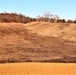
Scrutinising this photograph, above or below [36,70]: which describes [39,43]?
below

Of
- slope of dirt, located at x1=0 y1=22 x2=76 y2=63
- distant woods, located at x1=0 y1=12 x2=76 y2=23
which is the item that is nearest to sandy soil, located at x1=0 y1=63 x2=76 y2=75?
slope of dirt, located at x1=0 y1=22 x2=76 y2=63

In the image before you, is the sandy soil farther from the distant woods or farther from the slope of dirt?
the distant woods

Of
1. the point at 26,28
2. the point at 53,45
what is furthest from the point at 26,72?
the point at 26,28

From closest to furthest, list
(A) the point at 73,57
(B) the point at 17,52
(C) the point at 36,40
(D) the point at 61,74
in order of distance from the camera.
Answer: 1. (D) the point at 61,74
2. (A) the point at 73,57
3. (B) the point at 17,52
4. (C) the point at 36,40

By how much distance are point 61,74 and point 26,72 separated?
114 centimetres

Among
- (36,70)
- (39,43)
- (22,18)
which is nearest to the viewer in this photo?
(36,70)

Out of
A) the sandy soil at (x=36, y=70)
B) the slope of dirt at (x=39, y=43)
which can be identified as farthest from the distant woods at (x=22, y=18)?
the sandy soil at (x=36, y=70)

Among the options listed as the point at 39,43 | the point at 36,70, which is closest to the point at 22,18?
the point at 39,43

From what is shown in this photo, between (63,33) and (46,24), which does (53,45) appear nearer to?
(63,33)

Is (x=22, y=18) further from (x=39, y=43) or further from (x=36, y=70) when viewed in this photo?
(x=36, y=70)

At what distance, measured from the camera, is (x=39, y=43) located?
19.1 m

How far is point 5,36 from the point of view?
21.5m

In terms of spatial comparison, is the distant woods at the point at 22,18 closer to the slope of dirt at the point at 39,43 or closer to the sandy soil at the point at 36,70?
the slope of dirt at the point at 39,43

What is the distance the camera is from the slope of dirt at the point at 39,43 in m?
14.3
